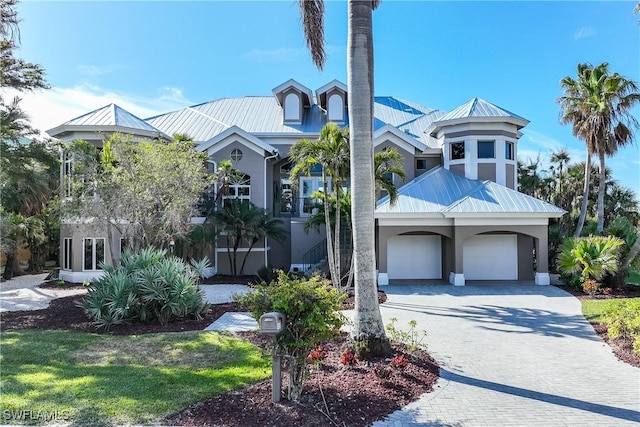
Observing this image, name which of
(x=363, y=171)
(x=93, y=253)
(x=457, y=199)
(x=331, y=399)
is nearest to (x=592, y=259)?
(x=457, y=199)

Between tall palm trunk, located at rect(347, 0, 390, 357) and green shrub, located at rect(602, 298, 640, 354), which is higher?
tall palm trunk, located at rect(347, 0, 390, 357)

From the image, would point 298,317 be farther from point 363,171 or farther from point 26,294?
point 26,294

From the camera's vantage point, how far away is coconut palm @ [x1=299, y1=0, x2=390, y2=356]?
7.65 meters

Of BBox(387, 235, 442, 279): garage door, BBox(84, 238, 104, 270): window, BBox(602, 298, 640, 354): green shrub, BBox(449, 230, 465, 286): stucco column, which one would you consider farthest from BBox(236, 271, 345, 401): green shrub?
BBox(84, 238, 104, 270): window

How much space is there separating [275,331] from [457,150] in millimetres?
19173

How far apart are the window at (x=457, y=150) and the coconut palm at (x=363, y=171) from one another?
15.1 meters

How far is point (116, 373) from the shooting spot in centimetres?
706

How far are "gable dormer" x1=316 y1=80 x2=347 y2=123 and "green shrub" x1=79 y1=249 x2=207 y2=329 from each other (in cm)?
1654

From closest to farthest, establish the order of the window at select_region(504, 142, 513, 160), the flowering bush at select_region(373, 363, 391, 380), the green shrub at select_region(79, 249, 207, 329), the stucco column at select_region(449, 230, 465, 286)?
1. the flowering bush at select_region(373, 363, 391, 380)
2. the green shrub at select_region(79, 249, 207, 329)
3. the stucco column at select_region(449, 230, 465, 286)
4. the window at select_region(504, 142, 513, 160)

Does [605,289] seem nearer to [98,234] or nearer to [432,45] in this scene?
[432,45]

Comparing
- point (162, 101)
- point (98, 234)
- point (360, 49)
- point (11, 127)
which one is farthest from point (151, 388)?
point (162, 101)

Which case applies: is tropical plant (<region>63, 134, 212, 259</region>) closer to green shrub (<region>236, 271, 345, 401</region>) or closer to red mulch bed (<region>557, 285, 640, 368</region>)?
green shrub (<region>236, 271, 345, 401</region>)

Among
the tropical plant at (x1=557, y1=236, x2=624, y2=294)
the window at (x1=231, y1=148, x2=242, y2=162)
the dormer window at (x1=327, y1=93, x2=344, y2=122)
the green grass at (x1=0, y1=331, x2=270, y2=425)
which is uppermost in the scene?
the dormer window at (x1=327, y1=93, x2=344, y2=122)

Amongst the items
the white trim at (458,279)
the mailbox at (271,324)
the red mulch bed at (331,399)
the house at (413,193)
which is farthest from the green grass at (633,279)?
the mailbox at (271,324)
